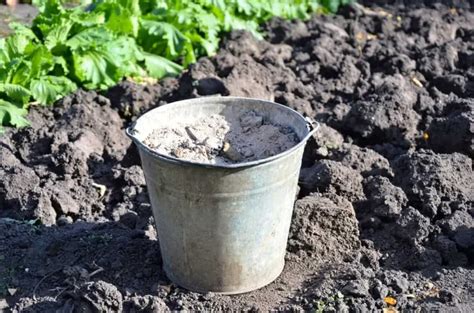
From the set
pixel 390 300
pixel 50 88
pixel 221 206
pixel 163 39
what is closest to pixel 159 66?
pixel 163 39

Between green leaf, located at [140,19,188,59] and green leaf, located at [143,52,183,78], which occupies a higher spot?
green leaf, located at [140,19,188,59]

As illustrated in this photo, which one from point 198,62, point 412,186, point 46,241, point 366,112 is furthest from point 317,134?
point 46,241

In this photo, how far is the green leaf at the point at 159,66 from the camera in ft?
24.2

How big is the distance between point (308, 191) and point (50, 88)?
2.29 metres

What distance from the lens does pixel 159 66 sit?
741 cm

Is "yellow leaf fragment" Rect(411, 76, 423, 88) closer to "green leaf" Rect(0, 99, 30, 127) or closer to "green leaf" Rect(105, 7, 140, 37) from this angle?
"green leaf" Rect(105, 7, 140, 37)

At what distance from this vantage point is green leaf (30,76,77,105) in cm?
665

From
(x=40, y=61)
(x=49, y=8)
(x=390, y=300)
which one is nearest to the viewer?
(x=390, y=300)

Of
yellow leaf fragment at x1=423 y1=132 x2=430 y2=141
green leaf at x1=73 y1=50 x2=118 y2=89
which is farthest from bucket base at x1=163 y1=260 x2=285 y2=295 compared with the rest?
green leaf at x1=73 y1=50 x2=118 y2=89

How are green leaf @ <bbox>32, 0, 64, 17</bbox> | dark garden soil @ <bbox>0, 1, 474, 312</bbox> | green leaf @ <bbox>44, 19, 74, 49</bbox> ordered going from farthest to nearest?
green leaf @ <bbox>32, 0, 64, 17</bbox> → green leaf @ <bbox>44, 19, 74, 49</bbox> → dark garden soil @ <bbox>0, 1, 474, 312</bbox>

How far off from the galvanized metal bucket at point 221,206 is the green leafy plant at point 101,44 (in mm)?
2164

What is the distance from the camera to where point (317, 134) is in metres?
6.29

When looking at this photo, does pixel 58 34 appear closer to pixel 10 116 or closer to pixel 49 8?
pixel 49 8

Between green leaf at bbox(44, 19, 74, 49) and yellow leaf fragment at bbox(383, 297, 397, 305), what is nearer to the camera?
yellow leaf fragment at bbox(383, 297, 397, 305)
